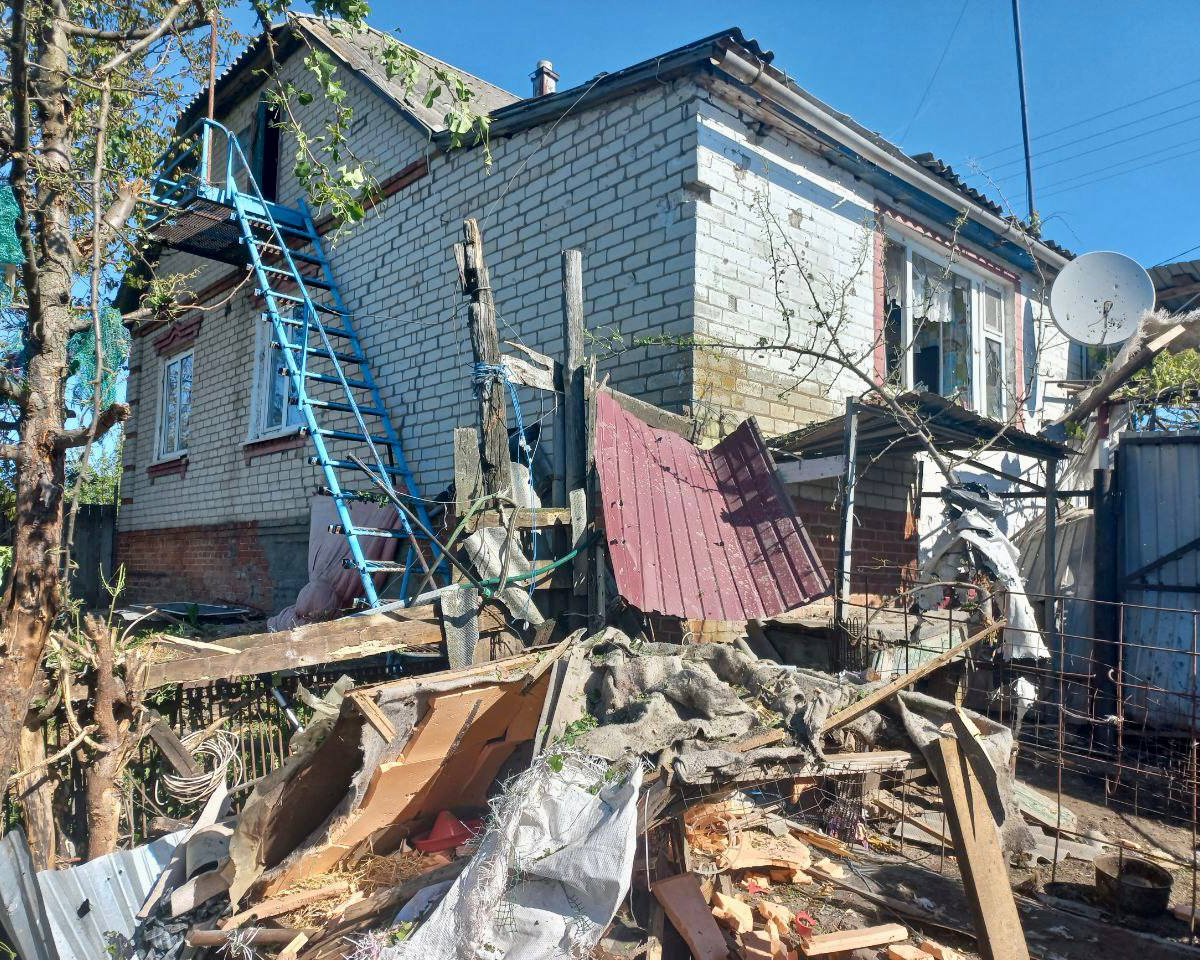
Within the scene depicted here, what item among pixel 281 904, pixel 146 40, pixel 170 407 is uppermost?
pixel 146 40

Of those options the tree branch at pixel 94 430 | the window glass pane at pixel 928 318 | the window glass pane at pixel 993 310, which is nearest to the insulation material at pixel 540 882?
the tree branch at pixel 94 430

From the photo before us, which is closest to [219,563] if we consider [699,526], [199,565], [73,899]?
[199,565]

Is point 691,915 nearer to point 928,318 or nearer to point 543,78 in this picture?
point 928,318

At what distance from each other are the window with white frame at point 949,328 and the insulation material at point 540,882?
575 cm

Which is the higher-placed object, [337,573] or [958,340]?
[958,340]

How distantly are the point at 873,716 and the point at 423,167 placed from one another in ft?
22.0

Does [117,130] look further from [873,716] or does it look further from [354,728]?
[873,716]

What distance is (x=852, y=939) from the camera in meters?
3.04

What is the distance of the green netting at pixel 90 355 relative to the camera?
387 centimetres

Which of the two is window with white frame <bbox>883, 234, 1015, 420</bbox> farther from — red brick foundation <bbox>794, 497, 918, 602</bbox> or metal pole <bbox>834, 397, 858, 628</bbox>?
metal pole <bbox>834, 397, 858, 628</bbox>

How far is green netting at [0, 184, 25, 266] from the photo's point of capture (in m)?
3.67

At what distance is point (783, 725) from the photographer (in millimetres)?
3193

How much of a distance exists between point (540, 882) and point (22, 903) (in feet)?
8.51

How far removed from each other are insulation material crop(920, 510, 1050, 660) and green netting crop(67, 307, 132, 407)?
5189 millimetres
